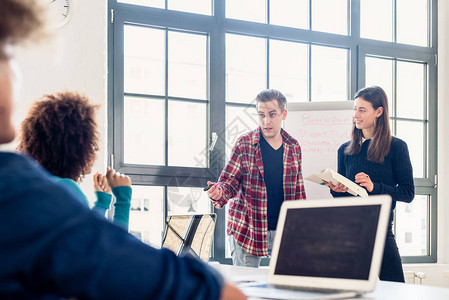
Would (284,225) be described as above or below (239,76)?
below

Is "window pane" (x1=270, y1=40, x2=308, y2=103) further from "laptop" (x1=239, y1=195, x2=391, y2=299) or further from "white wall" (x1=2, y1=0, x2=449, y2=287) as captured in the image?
"laptop" (x1=239, y1=195, x2=391, y2=299)

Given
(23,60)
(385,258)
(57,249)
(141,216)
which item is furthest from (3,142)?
(141,216)

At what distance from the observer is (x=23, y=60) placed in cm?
332

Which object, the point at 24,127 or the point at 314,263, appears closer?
the point at 314,263

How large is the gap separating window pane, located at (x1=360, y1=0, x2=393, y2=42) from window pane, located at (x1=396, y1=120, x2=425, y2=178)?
2.60 feet

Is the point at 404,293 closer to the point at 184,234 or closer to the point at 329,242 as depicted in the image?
the point at 329,242

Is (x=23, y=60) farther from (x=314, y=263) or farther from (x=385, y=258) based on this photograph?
(x=314, y=263)

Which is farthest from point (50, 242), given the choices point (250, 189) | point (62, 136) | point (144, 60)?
point (144, 60)

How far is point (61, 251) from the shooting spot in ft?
1.55

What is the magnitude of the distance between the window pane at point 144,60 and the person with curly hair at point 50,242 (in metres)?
3.33

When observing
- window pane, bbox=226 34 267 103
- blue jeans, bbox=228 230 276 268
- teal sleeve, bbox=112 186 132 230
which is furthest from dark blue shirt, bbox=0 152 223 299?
window pane, bbox=226 34 267 103

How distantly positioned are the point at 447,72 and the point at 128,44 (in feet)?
9.52

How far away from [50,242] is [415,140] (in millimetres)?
4696

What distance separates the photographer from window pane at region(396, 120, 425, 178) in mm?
4730
